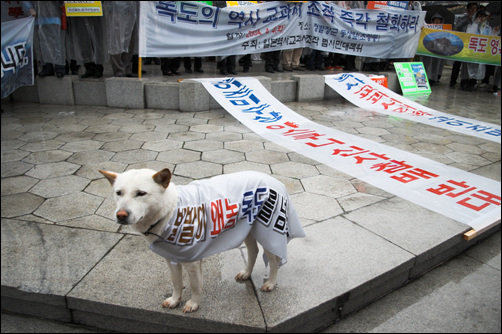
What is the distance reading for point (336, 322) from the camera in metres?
1.97

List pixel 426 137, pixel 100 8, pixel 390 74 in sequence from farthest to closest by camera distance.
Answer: pixel 390 74 → pixel 100 8 → pixel 426 137

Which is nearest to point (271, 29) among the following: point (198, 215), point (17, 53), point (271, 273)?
point (17, 53)

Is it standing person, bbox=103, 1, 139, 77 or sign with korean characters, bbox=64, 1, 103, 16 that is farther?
standing person, bbox=103, 1, 139, 77

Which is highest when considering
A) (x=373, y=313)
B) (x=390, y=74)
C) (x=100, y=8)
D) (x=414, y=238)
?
(x=100, y=8)

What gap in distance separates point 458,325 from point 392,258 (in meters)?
0.48

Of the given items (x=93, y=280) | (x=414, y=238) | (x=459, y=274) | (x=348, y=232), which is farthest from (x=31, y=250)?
(x=459, y=274)

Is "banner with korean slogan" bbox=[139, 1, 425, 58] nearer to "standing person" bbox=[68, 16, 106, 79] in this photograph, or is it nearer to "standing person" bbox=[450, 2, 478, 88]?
"standing person" bbox=[68, 16, 106, 79]

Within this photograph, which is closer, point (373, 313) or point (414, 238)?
point (373, 313)

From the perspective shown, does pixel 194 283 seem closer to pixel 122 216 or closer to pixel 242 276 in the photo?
pixel 242 276

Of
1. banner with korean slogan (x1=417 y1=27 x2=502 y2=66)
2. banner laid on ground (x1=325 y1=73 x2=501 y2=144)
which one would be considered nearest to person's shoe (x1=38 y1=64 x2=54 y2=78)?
banner laid on ground (x1=325 y1=73 x2=501 y2=144)

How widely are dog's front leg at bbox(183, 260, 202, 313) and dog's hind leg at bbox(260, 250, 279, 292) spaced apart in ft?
1.23

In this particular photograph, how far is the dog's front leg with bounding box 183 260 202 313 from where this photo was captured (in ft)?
5.47

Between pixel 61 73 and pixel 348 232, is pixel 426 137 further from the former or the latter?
pixel 61 73

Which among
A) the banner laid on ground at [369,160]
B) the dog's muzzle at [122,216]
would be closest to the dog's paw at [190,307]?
the dog's muzzle at [122,216]
